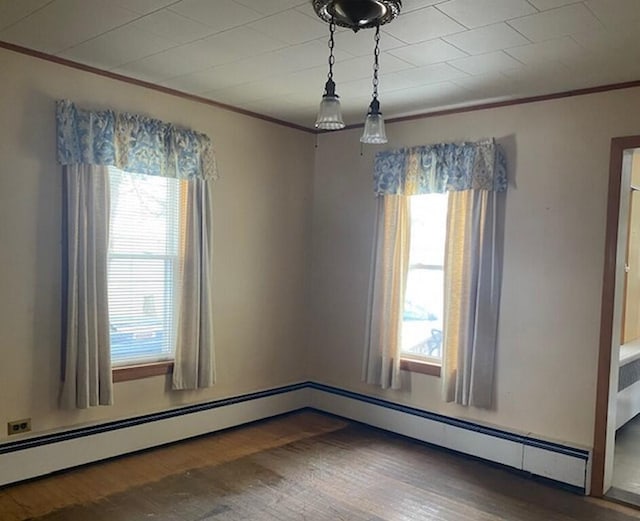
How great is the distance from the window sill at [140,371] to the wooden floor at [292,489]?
54 cm

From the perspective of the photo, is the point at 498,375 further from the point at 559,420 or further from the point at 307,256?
the point at 307,256

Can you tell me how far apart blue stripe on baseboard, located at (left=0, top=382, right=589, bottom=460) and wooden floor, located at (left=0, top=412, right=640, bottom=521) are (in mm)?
222

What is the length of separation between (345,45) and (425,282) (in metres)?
→ 2.09

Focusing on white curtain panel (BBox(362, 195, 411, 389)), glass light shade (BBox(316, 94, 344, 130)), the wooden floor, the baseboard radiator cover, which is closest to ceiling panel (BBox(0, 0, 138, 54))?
glass light shade (BBox(316, 94, 344, 130))

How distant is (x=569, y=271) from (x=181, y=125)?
287 cm

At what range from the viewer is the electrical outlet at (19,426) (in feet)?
10.6

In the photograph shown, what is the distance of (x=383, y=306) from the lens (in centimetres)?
441

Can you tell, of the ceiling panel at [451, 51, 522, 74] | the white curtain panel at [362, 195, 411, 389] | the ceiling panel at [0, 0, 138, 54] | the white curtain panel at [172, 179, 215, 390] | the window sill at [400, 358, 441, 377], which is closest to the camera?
the ceiling panel at [0, 0, 138, 54]

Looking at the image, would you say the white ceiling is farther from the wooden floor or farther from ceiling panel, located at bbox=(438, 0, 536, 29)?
the wooden floor

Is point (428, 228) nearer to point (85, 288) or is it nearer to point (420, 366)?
point (420, 366)

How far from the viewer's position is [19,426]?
10.7 feet

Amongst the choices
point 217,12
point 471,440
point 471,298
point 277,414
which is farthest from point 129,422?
point 217,12

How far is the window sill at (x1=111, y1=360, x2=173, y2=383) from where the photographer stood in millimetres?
3703

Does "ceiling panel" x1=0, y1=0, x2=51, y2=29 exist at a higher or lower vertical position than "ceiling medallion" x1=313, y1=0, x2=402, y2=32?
higher
